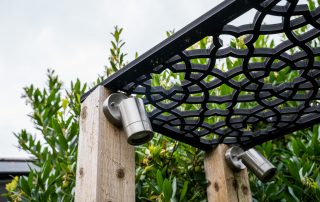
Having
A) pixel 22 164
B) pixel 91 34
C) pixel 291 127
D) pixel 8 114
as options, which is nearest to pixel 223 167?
pixel 291 127

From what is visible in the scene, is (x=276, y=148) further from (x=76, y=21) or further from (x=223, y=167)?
(x=76, y=21)

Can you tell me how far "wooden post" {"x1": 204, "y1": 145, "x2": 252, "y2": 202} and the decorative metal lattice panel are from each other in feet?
0.23

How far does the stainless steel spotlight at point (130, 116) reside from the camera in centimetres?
124

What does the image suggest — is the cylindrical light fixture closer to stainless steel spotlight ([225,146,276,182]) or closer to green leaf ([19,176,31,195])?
stainless steel spotlight ([225,146,276,182])

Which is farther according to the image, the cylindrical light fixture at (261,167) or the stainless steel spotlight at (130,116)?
the cylindrical light fixture at (261,167)

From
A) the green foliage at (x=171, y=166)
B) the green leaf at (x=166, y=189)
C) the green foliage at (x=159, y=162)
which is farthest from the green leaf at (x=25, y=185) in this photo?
the green leaf at (x=166, y=189)

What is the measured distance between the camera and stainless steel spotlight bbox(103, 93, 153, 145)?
48.7 inches

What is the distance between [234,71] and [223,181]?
67 centimetres

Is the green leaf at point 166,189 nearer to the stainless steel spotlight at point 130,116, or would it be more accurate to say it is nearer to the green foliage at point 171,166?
the green foliage at point 171,166

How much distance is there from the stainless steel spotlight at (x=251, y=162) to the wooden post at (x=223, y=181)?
4 centimetres

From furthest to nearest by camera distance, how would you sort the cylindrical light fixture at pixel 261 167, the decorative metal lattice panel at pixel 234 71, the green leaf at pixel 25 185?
the green leaf at pixel 25 185
the cylindrical light fixture at pixel 261 167
the decorative metal lattice panel at pixel 234 71

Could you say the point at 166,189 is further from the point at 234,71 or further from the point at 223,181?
the point at 234,71

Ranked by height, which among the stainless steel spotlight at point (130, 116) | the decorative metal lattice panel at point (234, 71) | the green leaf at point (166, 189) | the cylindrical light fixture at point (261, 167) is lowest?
the green leaf at point (166, 189)

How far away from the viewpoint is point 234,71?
4.52 ft
